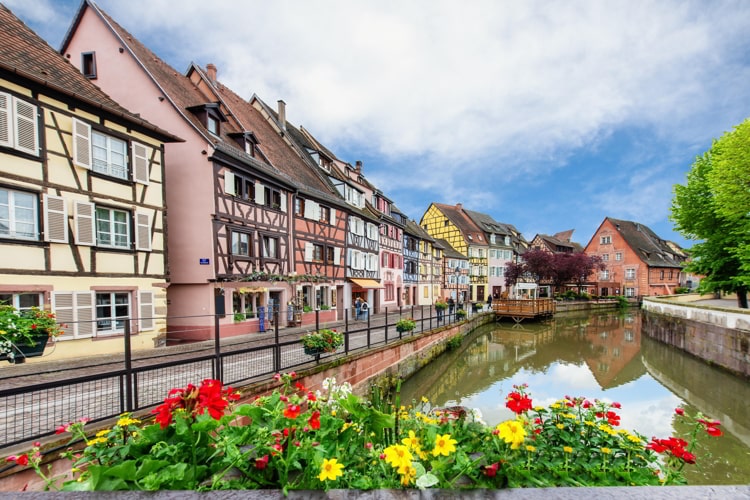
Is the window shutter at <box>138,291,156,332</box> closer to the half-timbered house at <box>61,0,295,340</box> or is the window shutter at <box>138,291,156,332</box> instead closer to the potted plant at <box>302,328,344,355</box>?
the half-timbered house at <box>61,0,295,340</box>

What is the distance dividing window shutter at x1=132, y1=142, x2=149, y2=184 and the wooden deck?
27959mm

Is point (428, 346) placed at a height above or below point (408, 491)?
below

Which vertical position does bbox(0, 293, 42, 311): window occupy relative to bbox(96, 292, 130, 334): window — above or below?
above

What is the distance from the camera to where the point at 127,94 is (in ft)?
42.8

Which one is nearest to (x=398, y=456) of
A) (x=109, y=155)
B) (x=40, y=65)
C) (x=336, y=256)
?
(x=109, y=155)

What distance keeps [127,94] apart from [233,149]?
417 cm

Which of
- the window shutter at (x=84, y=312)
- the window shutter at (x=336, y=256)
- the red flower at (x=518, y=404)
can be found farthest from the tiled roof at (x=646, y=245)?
the window shutter at (x=84, y=312)

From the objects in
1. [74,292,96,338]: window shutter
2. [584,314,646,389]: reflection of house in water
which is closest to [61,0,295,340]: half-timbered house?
[74,292,96,338]: window shutter

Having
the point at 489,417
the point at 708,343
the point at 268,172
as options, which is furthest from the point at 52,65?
the point at 708,343

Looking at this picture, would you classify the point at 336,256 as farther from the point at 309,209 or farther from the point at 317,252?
the point at 309,209

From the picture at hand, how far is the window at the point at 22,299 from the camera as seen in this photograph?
8328mm

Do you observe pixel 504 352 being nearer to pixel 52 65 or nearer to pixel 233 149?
pixel 233 149

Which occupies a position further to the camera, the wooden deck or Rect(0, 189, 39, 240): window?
the wooden deck

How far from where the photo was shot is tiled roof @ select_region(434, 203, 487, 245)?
4253 cm
